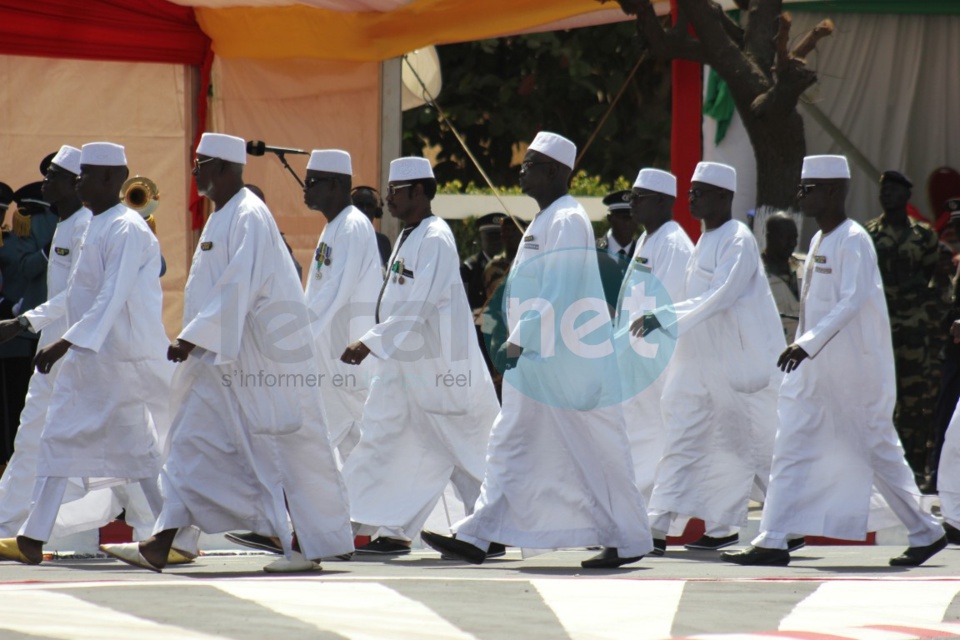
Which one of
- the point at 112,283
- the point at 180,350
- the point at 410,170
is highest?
the point at 410,170

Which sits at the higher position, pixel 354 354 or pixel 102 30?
pixel 102 30

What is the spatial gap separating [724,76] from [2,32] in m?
5.27

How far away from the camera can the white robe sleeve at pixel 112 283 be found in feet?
27.5

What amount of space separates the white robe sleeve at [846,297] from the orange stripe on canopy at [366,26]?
4.80 m

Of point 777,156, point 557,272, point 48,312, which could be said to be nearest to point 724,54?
point 777,156

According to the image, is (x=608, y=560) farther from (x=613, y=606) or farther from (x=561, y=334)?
(x=613, y=606)

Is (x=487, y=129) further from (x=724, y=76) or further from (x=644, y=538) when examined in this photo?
(x=644, y=538)

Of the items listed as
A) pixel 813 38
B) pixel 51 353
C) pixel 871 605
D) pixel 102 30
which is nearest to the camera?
pixel 871 605

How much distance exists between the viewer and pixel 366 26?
13266 mm

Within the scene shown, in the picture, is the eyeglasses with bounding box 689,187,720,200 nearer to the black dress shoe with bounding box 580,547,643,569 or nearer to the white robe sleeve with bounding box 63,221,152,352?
the black dress shoe with bounding box 580,547,643,569

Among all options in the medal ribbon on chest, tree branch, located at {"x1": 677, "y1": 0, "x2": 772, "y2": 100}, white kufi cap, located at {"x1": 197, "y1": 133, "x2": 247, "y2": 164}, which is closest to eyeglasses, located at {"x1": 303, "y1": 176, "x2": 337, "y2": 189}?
the medal ribbon on chest

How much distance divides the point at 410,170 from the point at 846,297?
98.1 inches

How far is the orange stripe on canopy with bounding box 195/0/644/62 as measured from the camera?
1314 cm

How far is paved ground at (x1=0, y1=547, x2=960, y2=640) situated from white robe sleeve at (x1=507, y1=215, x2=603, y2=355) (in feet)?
3.60
